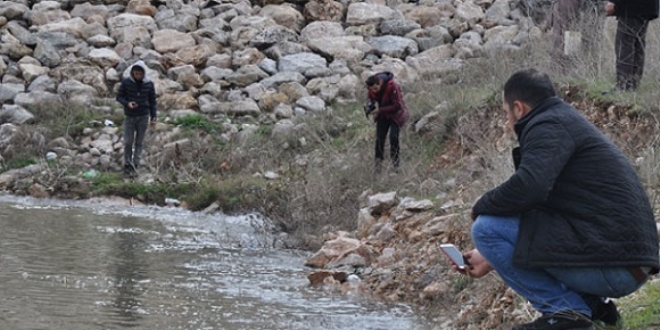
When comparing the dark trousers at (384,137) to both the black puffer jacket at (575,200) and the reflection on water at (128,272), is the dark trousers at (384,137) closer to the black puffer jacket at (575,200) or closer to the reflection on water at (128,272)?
the reflection on water at (128,272)

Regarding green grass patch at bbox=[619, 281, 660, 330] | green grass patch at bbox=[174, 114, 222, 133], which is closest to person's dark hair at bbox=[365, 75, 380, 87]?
green grass patch at bbox=[174, 114, 222, 133]

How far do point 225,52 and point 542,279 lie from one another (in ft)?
58.9

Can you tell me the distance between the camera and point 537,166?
6070mm

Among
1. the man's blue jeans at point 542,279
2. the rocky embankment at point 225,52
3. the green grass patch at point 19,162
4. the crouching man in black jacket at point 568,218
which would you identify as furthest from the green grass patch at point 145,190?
the crouching man in black jacket at point 568,218

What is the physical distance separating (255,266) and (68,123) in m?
9.59

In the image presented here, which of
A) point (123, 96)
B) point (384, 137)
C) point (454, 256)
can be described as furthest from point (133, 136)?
point (454, 256)

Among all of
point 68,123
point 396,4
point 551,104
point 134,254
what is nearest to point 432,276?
point 134,254

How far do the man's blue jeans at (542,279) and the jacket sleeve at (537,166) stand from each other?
8.9 inches

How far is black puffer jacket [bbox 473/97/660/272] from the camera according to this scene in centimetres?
608

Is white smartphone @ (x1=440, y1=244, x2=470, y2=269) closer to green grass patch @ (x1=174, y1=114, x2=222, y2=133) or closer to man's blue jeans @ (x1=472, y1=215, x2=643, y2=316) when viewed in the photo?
man's blue jeans @ (x1=472, y1=215, x2=643, y2=316)

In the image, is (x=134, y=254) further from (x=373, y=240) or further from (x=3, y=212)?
(x=3, y=212)

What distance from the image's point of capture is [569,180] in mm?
6180

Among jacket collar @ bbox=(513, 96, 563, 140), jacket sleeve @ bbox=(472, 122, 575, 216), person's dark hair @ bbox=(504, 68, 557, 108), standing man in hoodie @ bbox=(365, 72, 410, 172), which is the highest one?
person's dark hair @ bbox=(504, 68, 557, 108)

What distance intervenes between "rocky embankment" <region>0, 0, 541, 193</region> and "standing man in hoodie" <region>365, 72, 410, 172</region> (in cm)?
420
